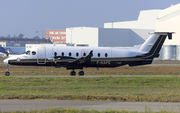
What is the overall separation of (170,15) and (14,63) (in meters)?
92.7

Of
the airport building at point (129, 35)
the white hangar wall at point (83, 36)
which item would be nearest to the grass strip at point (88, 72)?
the airport building at point (129, 35)

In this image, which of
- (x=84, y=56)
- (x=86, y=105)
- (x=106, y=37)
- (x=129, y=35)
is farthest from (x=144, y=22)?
(x=86, y=105)

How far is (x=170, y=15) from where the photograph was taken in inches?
4628

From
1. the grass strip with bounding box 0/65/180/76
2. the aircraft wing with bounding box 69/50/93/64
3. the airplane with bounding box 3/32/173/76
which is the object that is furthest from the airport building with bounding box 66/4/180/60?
the aircraft wing with bounding box 69/50/93/64

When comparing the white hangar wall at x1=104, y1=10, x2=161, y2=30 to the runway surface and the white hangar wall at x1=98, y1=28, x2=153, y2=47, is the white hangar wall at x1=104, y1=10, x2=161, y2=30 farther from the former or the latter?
the runway surface

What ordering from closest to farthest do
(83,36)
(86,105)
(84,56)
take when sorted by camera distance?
(86,105) → (84,56) → (83,36)

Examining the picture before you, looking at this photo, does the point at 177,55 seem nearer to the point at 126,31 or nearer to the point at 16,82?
the point at 126,31

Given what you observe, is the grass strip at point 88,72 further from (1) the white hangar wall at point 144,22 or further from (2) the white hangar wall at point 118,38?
(1) the white hangar wall at point 144,22

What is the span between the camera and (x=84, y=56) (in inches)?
1421

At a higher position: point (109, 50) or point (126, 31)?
point (126, 31)

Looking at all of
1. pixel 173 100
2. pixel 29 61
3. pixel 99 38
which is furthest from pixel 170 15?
pixel 173 100

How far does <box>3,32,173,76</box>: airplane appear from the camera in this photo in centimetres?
3559

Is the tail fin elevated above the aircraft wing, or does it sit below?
A: above

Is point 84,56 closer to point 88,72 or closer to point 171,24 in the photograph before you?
point 88,72
